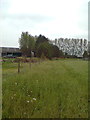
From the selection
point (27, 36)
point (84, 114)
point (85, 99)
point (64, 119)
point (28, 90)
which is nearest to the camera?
point (64, 119)

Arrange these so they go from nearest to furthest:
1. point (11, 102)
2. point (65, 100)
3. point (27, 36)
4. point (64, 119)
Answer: point (64, 119)
point (11, 102)
point (65, 100)
point (27, 36)

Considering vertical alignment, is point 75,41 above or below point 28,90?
above

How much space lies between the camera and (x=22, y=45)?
61.9 meters

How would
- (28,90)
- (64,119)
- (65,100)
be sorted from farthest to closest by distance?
(28,90) → (65,100) → (64,119)

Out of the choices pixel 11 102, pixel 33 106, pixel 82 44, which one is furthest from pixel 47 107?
pixel 82 44

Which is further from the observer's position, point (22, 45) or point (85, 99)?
point (22, 45)

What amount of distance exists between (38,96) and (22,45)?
190ft

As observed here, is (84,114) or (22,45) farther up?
(22,45)

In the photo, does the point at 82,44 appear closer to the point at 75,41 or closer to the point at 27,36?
the point at 75,41

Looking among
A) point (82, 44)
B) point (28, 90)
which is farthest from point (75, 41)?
point (28, 90)

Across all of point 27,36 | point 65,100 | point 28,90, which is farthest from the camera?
point 27,36

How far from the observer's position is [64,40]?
80625 millimetres

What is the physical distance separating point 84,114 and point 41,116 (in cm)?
96

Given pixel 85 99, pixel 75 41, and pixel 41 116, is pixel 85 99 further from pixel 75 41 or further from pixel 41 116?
pixel 75 41
